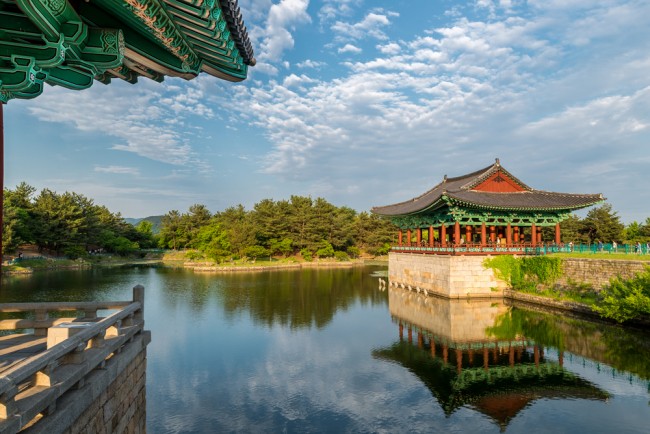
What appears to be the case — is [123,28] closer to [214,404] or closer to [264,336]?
[214,404]

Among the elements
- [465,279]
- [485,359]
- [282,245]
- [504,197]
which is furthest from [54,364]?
[282,245]

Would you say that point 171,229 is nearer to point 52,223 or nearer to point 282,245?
point 52,223

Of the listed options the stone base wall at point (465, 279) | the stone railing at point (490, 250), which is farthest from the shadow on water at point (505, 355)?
the stone railing at point (490, 250)

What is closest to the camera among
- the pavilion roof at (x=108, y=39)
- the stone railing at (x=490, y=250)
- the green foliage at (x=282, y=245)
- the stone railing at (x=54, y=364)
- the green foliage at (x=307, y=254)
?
the stone railing at (x=54, y=364)

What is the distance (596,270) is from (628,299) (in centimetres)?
468

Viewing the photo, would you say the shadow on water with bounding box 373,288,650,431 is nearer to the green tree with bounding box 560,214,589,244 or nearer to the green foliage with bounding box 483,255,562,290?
the green foliage with bounding box 483,255,562,290

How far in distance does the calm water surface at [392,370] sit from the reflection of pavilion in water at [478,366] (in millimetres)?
54

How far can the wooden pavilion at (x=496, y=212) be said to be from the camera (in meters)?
24.9

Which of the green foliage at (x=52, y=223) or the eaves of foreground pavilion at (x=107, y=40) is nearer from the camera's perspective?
the eaves of foreground pavilion at (x=107, y=40)

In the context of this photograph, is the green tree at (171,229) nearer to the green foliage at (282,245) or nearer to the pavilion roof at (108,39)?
the green foliage at (282,245)

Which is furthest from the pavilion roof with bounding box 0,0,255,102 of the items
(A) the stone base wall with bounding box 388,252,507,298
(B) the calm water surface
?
(A) the stone base wall with bounding box 388,252,507,298

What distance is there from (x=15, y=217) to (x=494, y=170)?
165 ft

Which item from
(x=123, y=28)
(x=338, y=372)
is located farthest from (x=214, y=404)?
(x=123, y=28)

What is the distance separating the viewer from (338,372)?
1286cm
